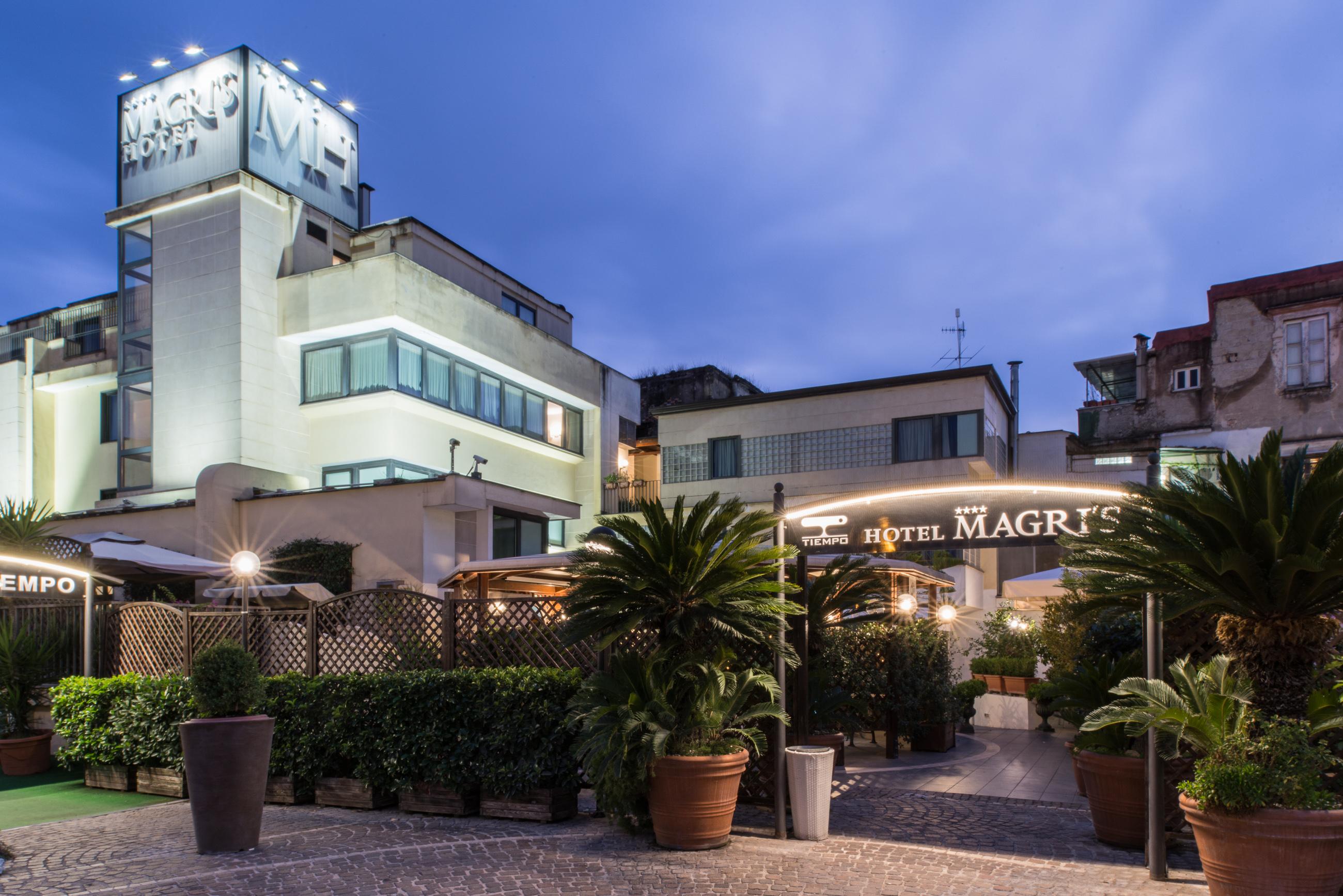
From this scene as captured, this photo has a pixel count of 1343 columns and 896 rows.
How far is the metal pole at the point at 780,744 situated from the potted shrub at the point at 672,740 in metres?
0.15

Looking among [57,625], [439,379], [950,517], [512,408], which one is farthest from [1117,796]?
[512,408]

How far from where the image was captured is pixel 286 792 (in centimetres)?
936

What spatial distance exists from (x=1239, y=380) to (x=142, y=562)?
29.6m

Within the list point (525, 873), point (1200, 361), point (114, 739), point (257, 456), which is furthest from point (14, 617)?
point (1200, 361)

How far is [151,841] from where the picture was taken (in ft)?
25.4

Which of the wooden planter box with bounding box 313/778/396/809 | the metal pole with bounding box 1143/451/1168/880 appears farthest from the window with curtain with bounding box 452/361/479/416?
the metal pole with bounding box 1143/451/1168/880

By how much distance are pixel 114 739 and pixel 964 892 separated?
871cm

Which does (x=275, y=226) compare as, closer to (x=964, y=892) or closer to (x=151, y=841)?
(x=151, y=841)

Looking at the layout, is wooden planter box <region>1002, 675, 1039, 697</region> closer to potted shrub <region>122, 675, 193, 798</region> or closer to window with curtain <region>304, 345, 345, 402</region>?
potted shrub <region>122, 675, 193, 798</region>

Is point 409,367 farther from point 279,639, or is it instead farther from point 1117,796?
point 1117,796

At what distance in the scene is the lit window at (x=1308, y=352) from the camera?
27.7 m

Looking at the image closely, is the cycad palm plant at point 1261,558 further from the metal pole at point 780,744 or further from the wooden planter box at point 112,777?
the wooden planter box at point 112,777

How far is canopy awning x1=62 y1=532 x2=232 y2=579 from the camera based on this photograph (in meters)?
15.4

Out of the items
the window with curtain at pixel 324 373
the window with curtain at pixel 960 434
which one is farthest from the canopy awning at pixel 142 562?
→ the window with curtain at pixel 960 434
